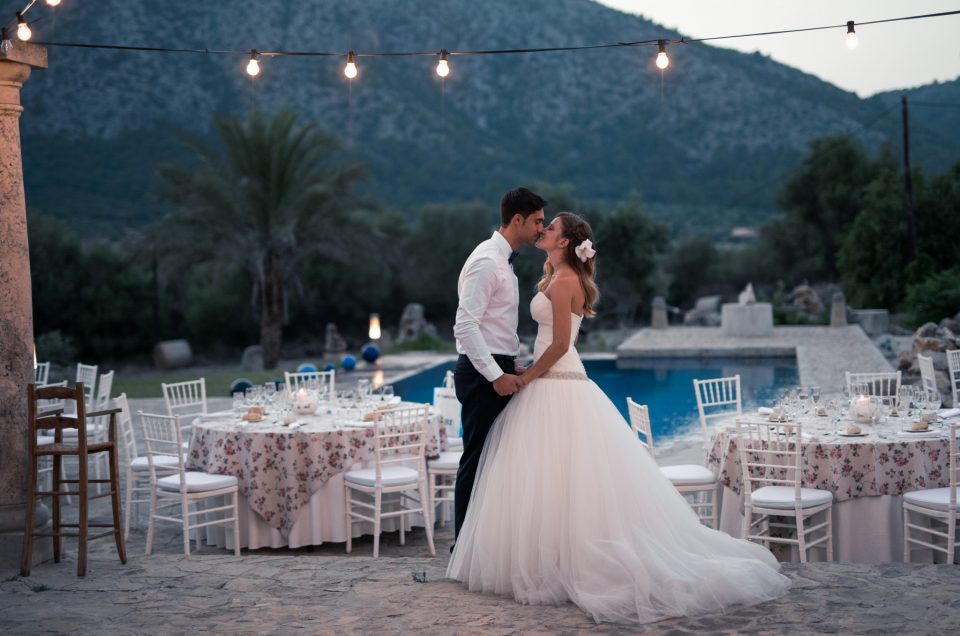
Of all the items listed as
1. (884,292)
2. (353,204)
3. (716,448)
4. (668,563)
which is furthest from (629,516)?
(884,292)

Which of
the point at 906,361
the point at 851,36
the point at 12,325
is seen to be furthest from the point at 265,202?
the point at 12,325

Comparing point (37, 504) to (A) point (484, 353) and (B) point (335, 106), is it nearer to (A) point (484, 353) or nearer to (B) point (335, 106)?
(A) point (484, 353)

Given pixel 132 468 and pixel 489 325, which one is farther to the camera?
pixel 132 468

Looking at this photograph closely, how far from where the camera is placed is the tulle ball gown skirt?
4031 mm

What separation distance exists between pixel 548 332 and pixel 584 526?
892mm

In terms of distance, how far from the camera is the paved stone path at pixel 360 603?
387 centimetres

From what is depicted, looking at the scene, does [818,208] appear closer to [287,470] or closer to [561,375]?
[287,470]

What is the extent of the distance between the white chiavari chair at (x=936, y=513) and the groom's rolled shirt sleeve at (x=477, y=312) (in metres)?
2.48

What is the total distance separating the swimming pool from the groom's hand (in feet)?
21.7

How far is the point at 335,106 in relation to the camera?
45250 millimetres

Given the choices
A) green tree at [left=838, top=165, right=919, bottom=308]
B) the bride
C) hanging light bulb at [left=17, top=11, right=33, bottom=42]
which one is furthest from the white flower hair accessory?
green tree at [left=838, top=165, right=919, bottom=308]

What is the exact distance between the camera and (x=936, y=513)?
521cm

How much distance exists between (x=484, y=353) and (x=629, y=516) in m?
0.95

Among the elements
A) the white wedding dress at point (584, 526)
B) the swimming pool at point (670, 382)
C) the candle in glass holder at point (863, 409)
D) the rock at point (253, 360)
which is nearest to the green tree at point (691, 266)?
the swimming pool at point (670, 382)
